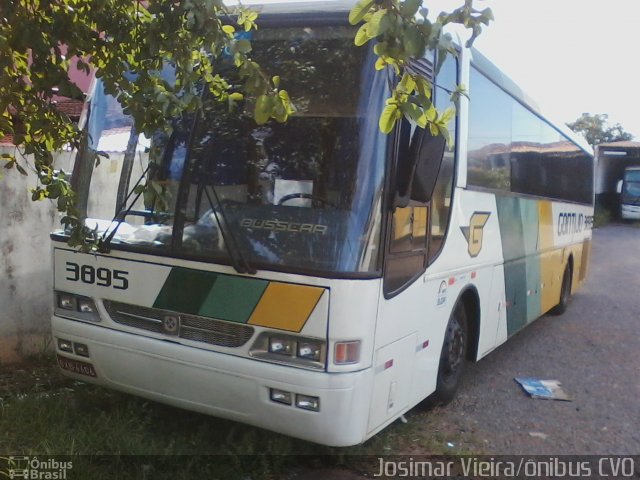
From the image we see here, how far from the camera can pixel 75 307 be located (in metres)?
4.30

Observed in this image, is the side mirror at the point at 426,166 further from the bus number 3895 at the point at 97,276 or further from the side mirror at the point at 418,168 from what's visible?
the bus number 3895 at the point at 97,276

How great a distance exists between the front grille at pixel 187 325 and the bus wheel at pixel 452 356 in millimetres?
1898

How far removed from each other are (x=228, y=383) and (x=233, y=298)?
497 millimetres

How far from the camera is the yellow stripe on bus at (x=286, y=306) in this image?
11.6 ft

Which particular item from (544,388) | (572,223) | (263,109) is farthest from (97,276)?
(572,223)

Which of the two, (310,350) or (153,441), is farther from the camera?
(153,441)

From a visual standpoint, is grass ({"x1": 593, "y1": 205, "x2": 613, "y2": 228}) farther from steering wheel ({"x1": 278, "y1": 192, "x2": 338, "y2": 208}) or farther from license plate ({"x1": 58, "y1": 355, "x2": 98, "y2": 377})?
license plate ({"x1": 58, "y1": 355, "x2": 98, "y2": 377})

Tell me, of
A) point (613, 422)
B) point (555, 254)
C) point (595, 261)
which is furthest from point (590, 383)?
point (595, 261)

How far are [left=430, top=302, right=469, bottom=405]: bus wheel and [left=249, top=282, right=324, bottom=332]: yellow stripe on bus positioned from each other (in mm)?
1794

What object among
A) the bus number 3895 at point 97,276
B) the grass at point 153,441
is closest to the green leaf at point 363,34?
the bus number 3895 at point 97,276

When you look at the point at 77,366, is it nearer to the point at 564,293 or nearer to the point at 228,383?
the point at 228,383

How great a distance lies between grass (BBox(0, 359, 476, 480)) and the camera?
3832 mm

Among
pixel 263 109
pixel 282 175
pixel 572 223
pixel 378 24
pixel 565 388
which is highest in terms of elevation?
pixel 378 24

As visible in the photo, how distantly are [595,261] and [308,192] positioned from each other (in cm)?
1635
